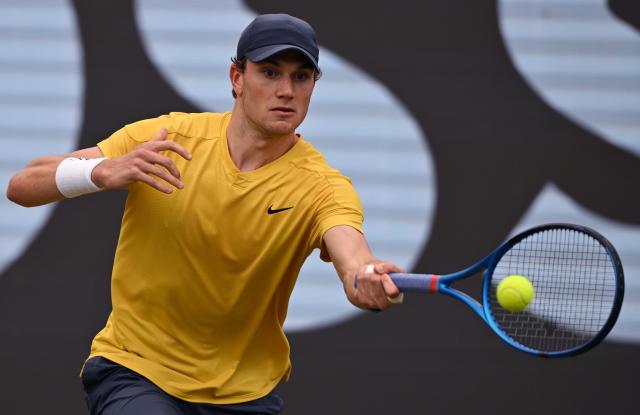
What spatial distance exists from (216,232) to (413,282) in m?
0.70

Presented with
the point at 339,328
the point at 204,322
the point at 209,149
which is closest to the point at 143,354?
the point at 204,322

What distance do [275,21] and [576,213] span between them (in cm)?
221

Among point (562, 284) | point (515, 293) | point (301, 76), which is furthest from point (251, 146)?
point (562, 284)

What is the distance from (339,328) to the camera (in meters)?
4.95

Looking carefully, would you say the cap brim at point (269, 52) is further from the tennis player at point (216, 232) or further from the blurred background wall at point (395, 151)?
the blurred background wall at point (395, 151)

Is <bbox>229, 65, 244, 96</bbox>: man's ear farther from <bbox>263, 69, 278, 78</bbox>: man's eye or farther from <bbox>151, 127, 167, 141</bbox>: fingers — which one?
<bbox>151, 127, 167, 141</bbox>: fingers

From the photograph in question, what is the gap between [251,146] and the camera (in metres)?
3.27

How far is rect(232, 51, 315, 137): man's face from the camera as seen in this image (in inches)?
124

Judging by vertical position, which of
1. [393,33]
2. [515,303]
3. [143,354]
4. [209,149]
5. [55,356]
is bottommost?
[55,356]

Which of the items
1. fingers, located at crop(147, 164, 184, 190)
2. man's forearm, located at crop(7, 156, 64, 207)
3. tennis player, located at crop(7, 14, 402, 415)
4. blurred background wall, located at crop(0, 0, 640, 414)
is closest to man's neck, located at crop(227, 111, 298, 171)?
tennis player, located at crop(7, 14, 402, 415)

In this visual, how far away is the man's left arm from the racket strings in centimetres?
58

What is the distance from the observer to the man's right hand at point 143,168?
2.90 meters

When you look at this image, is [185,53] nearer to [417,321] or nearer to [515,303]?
[417,321]

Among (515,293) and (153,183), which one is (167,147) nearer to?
(153,183)
